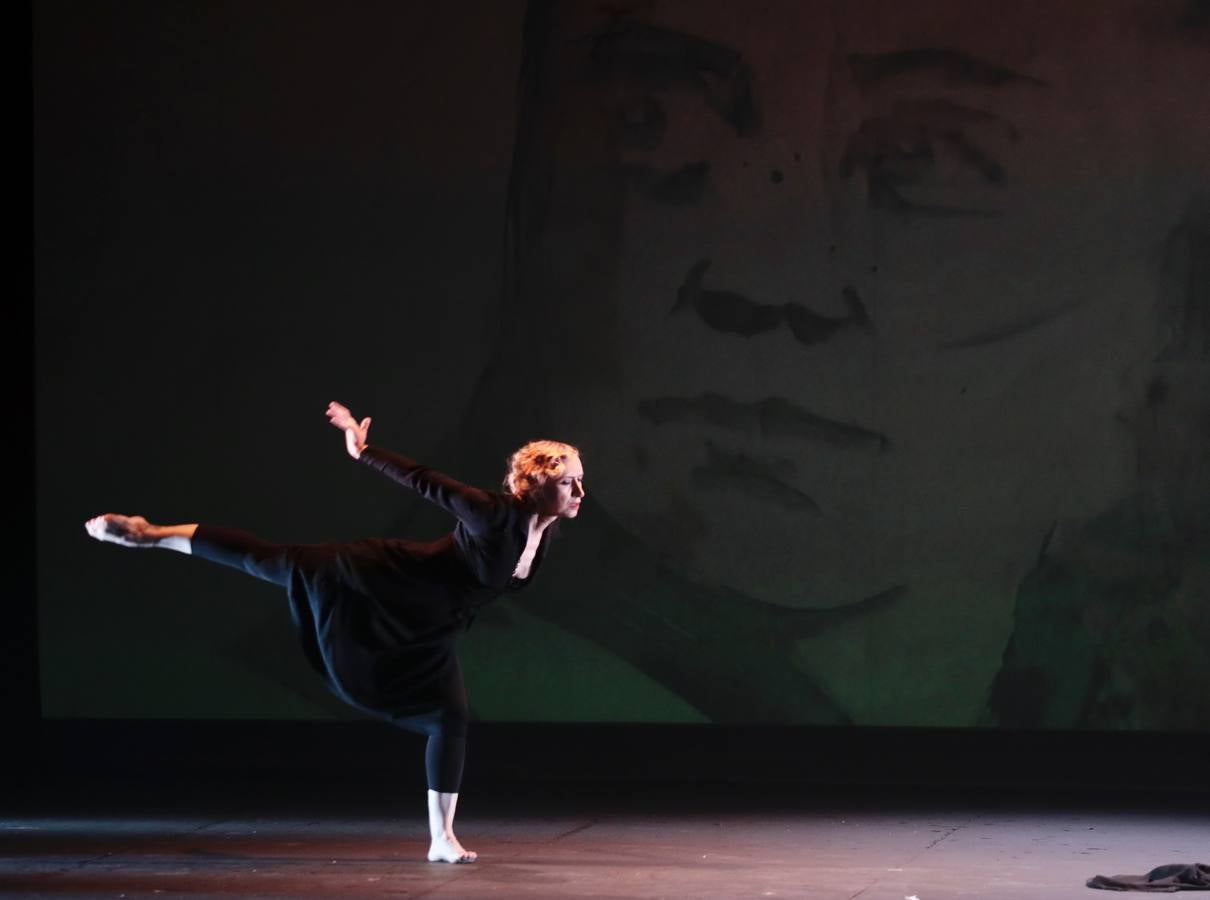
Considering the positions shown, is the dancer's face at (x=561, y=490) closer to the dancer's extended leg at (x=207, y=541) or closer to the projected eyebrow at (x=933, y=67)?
the dancer's extended leg at (x=207, y=541)

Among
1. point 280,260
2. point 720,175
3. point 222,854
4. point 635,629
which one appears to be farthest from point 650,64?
point 222,854

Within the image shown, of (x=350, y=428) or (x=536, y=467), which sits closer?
(x=536, y=467)

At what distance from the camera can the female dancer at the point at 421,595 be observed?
480 centimetres

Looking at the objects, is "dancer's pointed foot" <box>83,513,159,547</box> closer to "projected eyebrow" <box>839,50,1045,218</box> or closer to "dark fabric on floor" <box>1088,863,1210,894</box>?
"dark fabric on floor" <box>1088,863,1210,894</box>

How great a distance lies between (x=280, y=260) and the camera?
7.19 metres

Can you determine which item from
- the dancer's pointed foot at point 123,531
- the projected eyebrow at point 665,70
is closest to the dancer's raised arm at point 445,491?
the dancer's pointed foot at point 123,531

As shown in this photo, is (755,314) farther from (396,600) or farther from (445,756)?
(445,756)

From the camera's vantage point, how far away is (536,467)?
189 inches

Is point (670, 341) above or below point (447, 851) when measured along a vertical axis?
above

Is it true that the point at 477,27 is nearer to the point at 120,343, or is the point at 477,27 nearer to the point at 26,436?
the point at 120,343

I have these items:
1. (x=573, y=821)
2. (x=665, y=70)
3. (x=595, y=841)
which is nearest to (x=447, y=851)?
(x=595, y=841)

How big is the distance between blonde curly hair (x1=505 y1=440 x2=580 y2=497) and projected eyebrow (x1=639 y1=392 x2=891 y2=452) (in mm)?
2104

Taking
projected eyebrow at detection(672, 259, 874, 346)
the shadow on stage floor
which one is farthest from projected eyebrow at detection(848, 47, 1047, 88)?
the shadow on stage floor

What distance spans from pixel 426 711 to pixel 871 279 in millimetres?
2847
